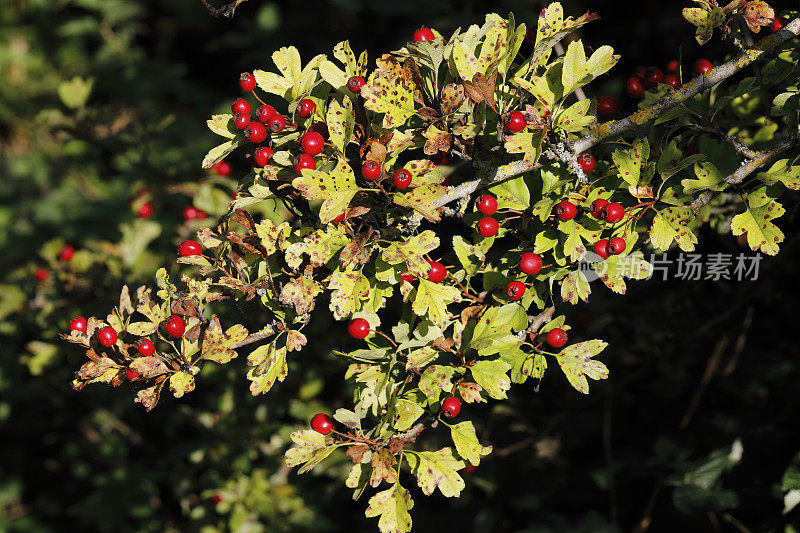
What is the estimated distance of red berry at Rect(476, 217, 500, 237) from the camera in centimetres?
114

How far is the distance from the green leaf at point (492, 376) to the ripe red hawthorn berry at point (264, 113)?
23.0 inches

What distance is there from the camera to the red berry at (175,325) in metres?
1.16

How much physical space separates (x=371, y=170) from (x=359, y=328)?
32 cm

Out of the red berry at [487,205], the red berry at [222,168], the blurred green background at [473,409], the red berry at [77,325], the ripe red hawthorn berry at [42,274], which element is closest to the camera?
the red berry at [487,205]

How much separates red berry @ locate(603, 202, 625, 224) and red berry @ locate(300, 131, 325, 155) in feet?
1.67

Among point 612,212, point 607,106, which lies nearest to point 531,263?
point 612,212

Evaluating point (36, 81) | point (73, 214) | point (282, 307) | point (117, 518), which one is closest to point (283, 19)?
point (73, 214)

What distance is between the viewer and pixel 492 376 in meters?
1.11

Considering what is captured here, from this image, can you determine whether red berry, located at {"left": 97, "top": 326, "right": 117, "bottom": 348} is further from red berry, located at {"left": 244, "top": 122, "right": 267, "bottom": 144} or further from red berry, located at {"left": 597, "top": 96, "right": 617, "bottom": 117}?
red berry, located at {"left": 597, "top": 96, "right": 617, "bottom": 117}

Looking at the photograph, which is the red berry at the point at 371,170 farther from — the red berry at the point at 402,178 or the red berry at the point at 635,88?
the red berry at the point at 635,88

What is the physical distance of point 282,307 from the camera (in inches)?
47.1

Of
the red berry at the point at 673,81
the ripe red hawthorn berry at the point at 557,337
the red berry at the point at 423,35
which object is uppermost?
the red berry at the point at 423,35

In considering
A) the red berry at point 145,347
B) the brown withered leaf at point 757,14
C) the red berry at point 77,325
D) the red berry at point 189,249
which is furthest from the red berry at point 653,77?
the red berry at point 77,325

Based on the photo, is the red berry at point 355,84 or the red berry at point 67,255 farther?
the red berry at point 67,255
